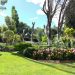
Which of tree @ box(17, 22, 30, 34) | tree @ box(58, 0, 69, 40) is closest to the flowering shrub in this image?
tree @ box(58, 0, 69, 40)

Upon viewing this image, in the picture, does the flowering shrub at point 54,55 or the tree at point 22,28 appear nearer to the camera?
the flowering shrub at point 54,55

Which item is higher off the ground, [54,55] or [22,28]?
[22,28]

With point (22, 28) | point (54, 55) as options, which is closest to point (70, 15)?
point (54, 55)

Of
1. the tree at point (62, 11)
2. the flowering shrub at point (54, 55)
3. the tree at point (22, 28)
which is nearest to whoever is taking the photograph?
the flowering shrub at point (54, 55)

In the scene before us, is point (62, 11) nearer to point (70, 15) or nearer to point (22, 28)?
point (70, 15)

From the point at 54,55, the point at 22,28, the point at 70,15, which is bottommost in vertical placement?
the point at 54,55

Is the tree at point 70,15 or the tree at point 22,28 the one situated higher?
the tree at point 22,28

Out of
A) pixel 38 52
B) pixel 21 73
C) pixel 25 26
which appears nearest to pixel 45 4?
pixel 38 52

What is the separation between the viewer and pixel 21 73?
11.8 meters

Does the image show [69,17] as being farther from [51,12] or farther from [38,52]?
[38,52]

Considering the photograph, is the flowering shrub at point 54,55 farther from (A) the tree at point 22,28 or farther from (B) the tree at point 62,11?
(A) the tree at point 22,28

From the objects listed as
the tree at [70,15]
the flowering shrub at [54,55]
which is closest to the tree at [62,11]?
the tree at [70,15]

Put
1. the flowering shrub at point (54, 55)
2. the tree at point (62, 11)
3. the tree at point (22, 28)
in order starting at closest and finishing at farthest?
the flowering shrub at point (54, 55) → the tree at point (62, 11) → the tree at point (22, 28)

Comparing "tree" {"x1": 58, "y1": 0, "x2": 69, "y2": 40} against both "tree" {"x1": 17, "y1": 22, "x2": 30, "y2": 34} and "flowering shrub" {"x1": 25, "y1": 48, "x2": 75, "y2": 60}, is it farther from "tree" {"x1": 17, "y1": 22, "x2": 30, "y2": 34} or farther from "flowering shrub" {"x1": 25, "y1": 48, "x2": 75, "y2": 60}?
"tree" {"x1": 17, "y1": 22, "x2": 30, "y2": 34}
